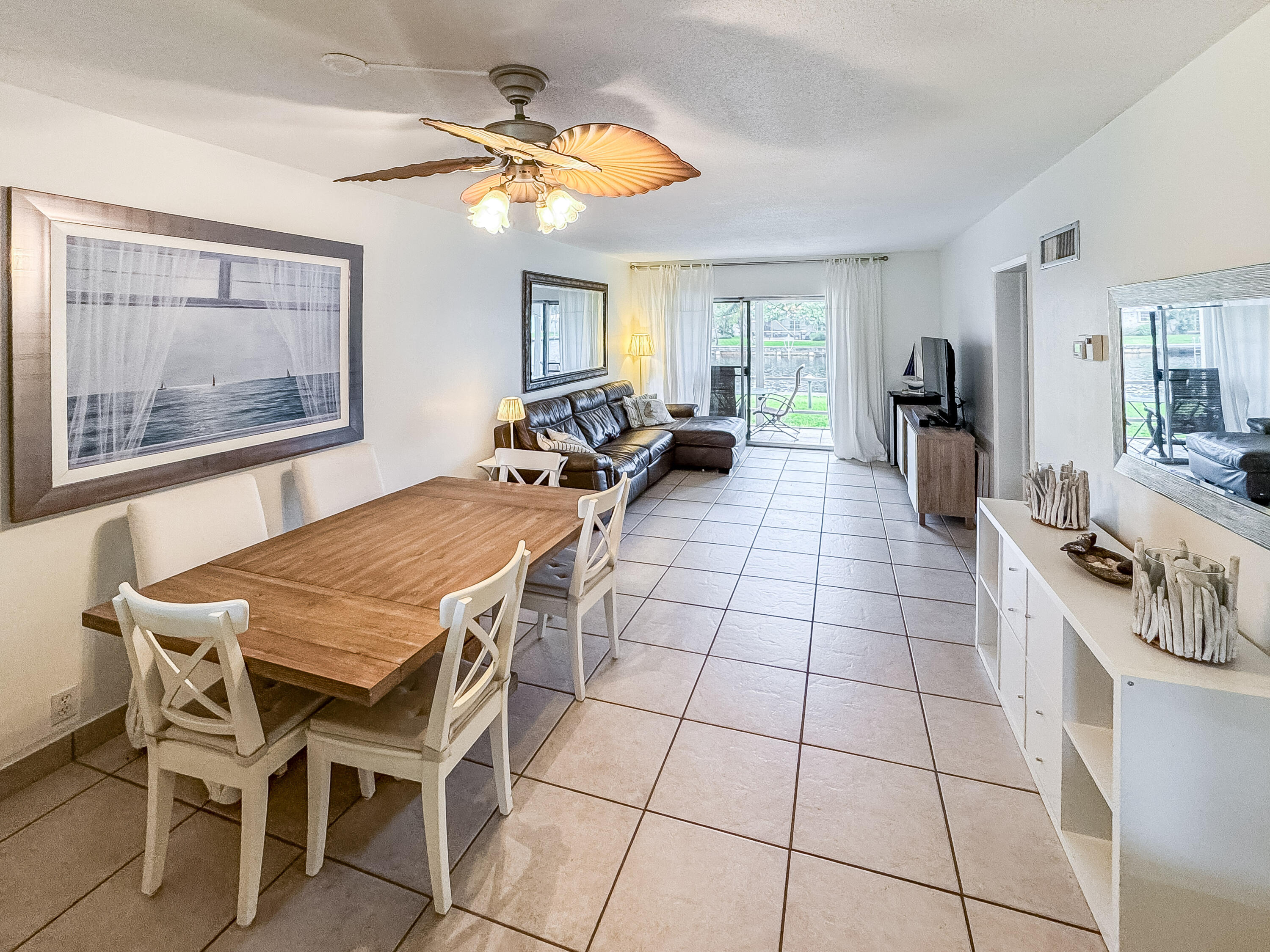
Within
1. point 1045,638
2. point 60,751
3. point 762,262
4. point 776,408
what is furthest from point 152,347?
point 776,408

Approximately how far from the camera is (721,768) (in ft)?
7.06

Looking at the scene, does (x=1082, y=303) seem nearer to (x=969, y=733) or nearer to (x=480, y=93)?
(x=969, y=733)

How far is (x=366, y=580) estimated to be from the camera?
2.01m

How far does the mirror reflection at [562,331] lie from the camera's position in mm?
5418

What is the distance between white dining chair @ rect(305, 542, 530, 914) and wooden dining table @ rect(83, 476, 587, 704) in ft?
0.49

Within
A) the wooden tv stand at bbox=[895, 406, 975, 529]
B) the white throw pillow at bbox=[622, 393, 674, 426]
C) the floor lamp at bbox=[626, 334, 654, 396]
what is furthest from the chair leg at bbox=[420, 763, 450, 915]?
the floor lamp at bbox=[626, 334, 654, 396]

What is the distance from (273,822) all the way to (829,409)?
6.81 m

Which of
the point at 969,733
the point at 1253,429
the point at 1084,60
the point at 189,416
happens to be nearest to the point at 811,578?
the point at 969,733

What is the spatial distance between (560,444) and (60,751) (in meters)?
3.37

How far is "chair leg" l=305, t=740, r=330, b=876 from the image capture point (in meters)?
1.67

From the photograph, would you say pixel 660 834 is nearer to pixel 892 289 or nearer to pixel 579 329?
pixel 579 329

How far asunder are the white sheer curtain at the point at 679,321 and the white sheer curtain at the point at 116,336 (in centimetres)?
590

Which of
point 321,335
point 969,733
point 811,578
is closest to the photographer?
point 969,733

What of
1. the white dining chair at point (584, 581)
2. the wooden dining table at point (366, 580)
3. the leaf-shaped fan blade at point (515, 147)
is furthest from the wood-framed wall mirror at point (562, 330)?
the leaf-shaped fan blade at point (515, 147)
